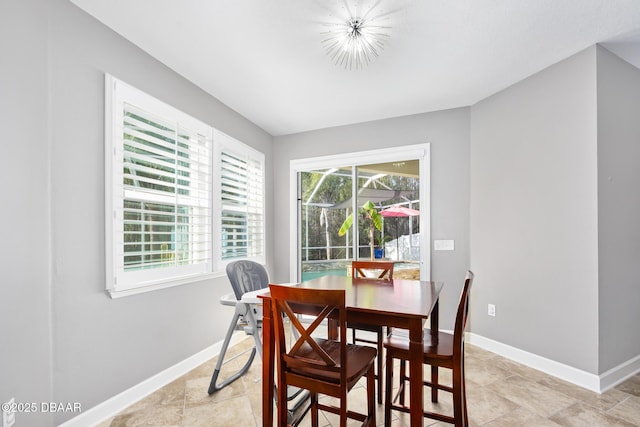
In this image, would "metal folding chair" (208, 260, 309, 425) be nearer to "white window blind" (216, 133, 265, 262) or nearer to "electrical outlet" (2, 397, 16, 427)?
"white window blind" (216, 133, 265, 262)

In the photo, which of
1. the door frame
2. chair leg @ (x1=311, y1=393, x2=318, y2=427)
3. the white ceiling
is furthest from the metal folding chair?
the white ceiling

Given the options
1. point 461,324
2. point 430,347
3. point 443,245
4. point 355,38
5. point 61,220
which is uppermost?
point 355,38

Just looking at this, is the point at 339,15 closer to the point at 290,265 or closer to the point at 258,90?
the point at 258,90

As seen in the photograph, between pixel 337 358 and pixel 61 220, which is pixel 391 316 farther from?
pixel 61 220

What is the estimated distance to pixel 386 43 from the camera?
88.1 inches

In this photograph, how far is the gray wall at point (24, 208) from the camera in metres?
1.51

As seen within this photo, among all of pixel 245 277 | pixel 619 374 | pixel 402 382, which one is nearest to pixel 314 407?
pixel 402 382

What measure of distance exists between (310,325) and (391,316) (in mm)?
419

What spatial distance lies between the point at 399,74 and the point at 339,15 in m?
0.97

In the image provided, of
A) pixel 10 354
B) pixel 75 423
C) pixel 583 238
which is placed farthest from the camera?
pixel 583 238

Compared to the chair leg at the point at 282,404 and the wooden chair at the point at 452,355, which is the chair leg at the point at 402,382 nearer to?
the wooden chair at the point at 452,355

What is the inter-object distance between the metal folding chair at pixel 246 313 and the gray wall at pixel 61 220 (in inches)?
22.1

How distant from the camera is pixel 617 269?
2461mm

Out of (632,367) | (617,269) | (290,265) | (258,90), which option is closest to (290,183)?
(290,265)
